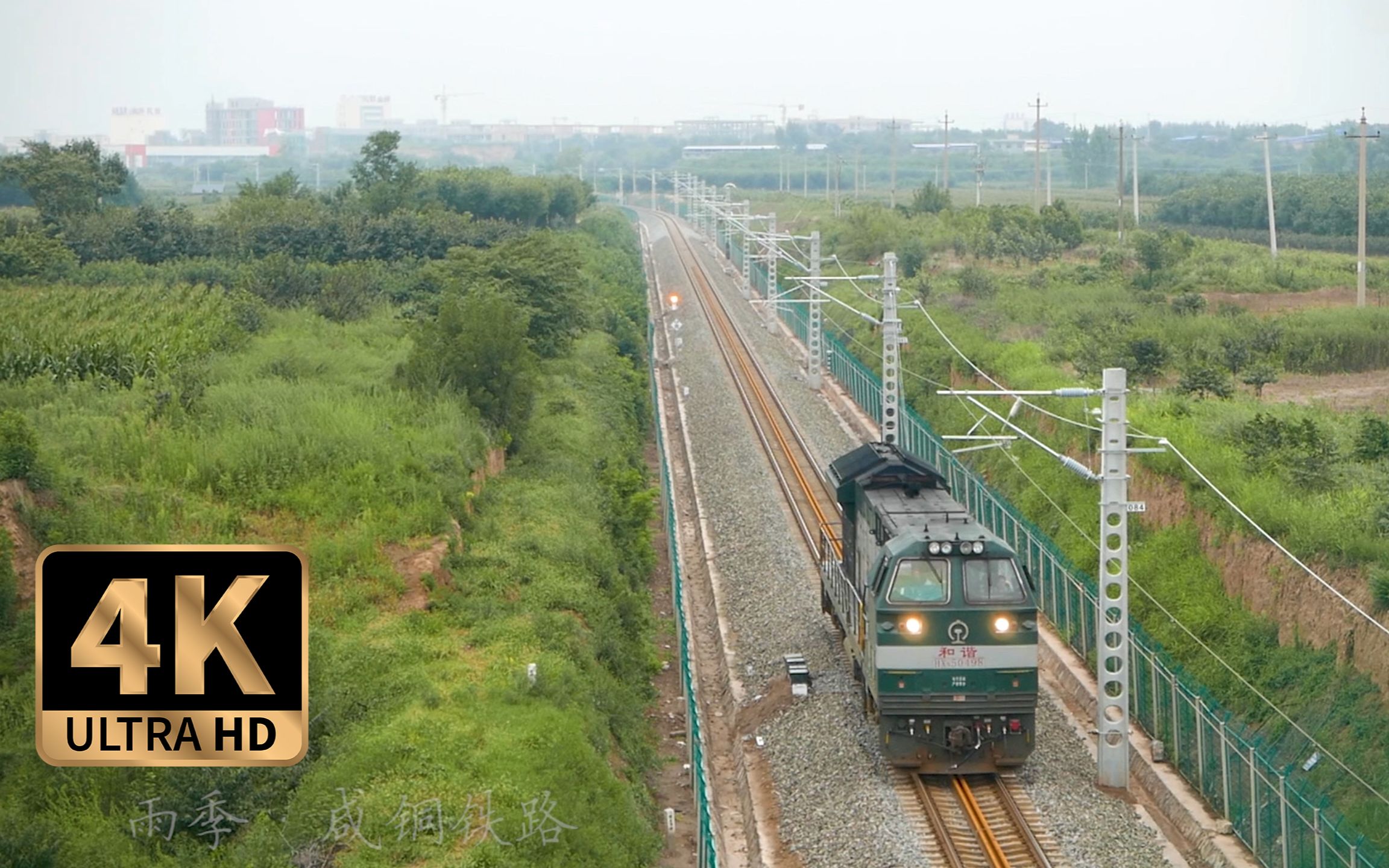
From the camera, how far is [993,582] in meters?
20.1

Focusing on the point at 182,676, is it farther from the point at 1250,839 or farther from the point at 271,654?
the point at 1250,839

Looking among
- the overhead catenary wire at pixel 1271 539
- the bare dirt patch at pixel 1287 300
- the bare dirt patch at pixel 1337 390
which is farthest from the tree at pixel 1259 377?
the bare dirt patch at pixel 1287 300

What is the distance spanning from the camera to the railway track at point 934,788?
61.3ft

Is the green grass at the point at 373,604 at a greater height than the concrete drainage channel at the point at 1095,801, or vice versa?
the green grass at the point at 373,604

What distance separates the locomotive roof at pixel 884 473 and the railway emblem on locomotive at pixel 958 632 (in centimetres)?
451

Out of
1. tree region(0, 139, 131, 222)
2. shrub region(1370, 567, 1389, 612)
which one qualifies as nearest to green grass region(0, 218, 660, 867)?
shrub region(1370, 567, 1389, 612)

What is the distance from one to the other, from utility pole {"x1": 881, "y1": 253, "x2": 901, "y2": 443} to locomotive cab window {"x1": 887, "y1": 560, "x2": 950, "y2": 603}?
1628 centimetres

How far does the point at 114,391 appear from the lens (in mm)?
31156

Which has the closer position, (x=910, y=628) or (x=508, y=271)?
(x=910, y=628)

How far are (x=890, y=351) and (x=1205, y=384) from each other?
8.06 m

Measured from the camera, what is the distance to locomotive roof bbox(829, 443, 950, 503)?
2436cm

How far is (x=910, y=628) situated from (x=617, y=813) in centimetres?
468

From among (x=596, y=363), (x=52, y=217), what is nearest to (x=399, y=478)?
(x=596, y=363)

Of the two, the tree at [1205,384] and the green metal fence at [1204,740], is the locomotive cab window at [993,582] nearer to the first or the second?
the green metal fence at [1204,740]
